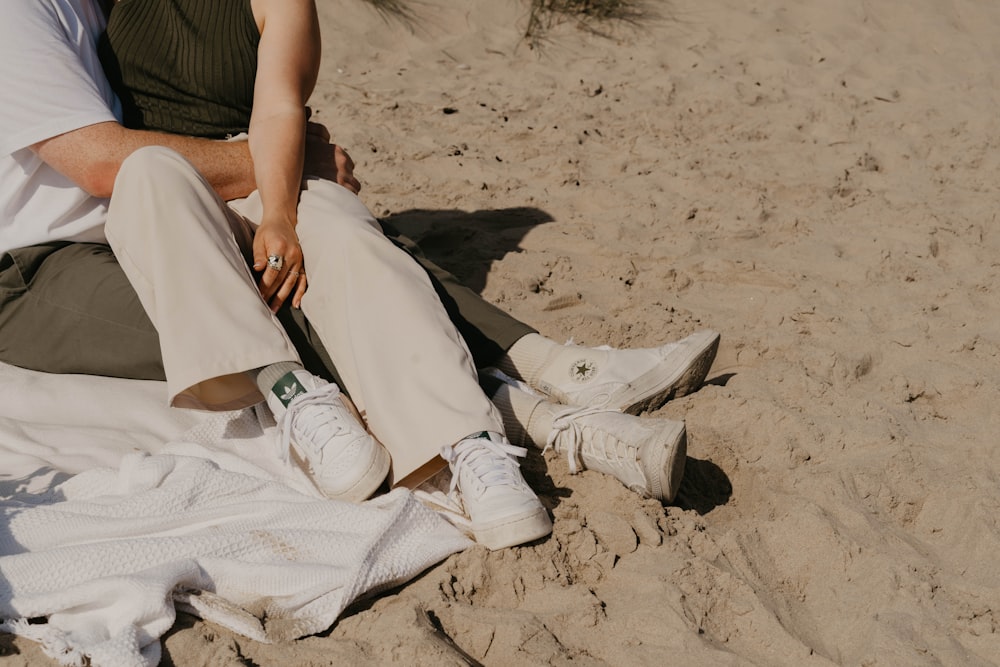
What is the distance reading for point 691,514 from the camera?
2.14m

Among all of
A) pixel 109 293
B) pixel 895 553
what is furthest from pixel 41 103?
pixel 895 553

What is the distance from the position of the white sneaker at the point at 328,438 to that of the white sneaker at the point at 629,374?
1.92ft

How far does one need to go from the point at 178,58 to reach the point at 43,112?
1.48ft

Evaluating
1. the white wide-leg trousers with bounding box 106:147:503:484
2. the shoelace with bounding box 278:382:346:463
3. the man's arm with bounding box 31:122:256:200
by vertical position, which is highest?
the man's arm with bounding box 31:122:256:200

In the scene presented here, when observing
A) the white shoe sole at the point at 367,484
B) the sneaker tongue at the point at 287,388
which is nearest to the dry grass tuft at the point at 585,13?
the sneaker tongue at the point at 287,388

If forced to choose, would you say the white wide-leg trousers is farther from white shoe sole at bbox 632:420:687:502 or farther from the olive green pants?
white shoe sole at bbox 632:420:687:502

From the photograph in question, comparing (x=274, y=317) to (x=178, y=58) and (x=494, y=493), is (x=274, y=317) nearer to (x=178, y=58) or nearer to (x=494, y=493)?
(x=494, y=493)

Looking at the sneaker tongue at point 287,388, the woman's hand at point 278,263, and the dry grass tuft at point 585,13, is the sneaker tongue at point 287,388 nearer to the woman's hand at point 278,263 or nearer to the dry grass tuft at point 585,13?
the woman's hand at point 278,263

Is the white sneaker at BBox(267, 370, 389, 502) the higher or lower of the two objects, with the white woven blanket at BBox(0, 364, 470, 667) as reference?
higher

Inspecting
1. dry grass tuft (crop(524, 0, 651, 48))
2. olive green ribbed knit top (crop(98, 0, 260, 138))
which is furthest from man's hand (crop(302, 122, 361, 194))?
dry grass tuft (crop(524, 0, 651, 48))

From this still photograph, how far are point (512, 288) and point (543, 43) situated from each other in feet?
8.90

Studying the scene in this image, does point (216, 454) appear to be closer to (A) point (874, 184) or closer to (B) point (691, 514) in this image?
(B) point (691, 514)

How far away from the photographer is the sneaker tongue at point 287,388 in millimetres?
2117

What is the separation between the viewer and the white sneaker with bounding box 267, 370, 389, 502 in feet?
6.69
